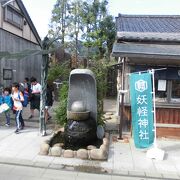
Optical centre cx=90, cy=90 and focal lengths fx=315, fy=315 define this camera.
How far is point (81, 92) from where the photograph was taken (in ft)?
31.4

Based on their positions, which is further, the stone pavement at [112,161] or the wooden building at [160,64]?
the wooden building at [160,64]

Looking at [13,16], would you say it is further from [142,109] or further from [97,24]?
[142,109]

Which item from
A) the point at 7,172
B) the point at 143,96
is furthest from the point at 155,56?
the point at 7,172

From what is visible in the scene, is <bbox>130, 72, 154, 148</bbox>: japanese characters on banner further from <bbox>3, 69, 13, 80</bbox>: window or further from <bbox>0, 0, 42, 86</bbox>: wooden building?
<bbox>3, 69, 13, 80</bbox>: window

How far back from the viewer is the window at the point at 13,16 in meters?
17.4

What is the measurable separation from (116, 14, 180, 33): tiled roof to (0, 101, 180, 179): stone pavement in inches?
196

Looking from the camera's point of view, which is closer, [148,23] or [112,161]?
[112,161]

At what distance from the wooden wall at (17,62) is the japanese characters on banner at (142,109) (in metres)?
9.53

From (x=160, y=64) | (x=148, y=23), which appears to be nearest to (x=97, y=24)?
(x=148, y=23)

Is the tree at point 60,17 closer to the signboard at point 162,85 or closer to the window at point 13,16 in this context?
the window at point 13,16

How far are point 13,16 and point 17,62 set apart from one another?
8.90 ft

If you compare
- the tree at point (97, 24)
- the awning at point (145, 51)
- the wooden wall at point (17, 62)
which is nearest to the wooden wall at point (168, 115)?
the awning at point (145, 51)

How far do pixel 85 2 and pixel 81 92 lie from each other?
54.6 feet

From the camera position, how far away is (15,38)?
18562 mm
